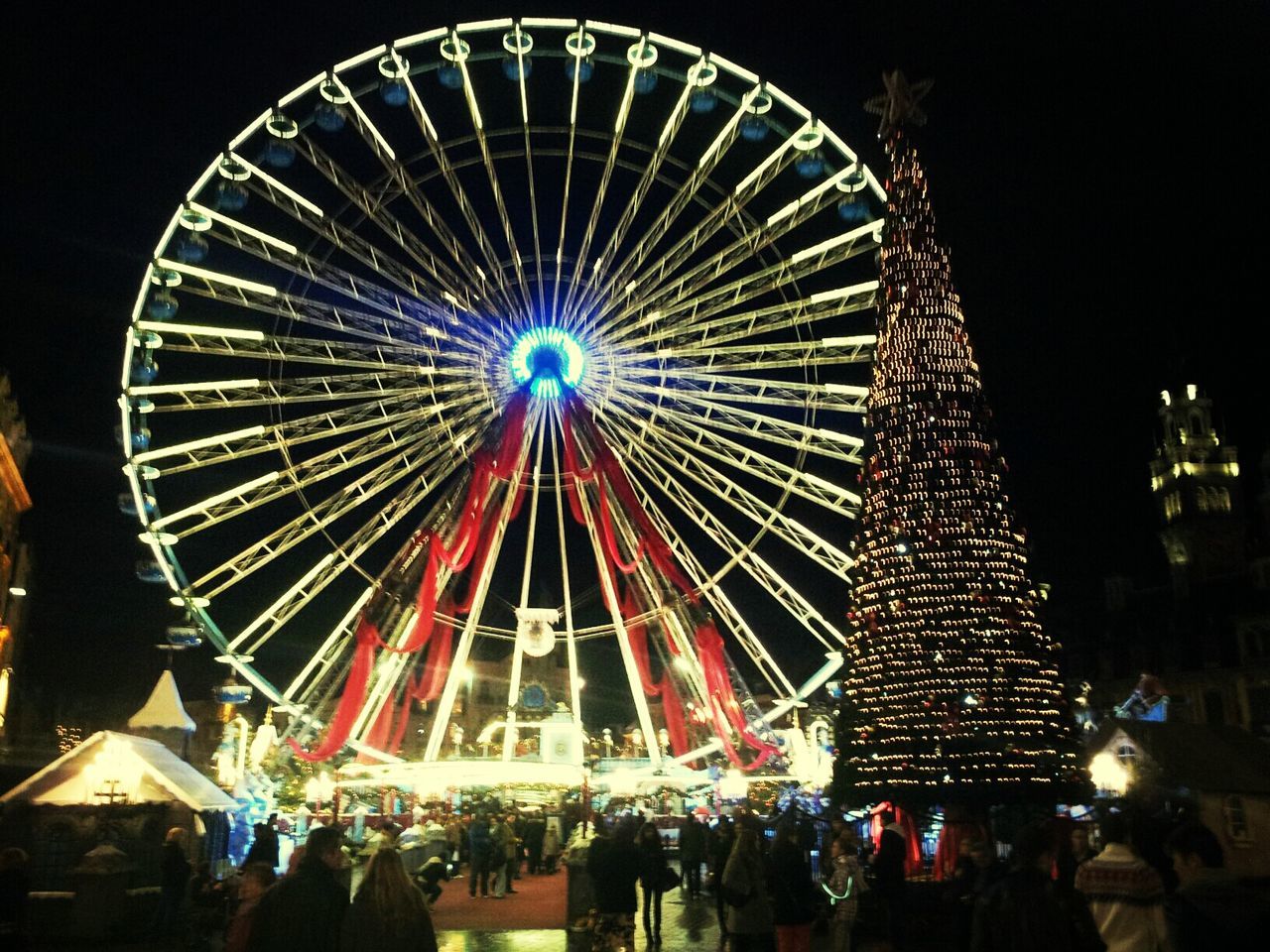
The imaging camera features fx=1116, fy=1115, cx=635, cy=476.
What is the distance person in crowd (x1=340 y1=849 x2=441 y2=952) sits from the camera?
4.96 metres

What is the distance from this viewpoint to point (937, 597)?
14.6m

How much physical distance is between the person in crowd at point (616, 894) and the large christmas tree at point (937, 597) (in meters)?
5.98

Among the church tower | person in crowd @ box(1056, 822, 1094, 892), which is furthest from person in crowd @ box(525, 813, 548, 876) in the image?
the church tower

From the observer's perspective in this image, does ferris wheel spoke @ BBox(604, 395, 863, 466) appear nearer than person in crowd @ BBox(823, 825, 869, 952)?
No

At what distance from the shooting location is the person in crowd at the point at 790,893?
8195 millimetres

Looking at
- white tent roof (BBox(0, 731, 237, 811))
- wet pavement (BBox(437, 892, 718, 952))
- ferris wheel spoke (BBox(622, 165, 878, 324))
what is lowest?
wet pavement (BBox(437, 892, 718, 952))

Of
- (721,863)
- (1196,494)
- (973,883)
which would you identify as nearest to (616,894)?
(973,883)

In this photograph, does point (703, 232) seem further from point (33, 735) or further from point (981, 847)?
point (33, 735)

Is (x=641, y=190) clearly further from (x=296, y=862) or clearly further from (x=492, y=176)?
→ (x=296, y=862)

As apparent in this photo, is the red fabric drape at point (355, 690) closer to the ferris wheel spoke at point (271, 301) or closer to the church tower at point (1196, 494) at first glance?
the ferris wheel spoke at point (271, 301)

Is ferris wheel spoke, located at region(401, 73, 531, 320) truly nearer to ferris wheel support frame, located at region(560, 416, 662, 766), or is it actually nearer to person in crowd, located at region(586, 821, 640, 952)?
ferris wheel support frame, located at region(560, 416, 662, 766)

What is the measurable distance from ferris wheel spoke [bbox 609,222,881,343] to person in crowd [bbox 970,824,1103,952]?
726 inches

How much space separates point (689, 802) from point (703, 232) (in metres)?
13.1

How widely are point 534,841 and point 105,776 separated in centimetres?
864
